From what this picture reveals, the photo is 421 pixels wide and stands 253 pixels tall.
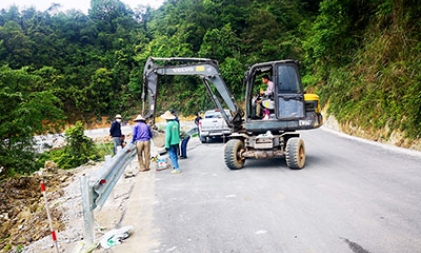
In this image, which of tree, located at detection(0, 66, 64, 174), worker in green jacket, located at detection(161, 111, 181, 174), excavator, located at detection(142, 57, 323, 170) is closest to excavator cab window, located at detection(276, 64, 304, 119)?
excavator, located at detection(142, 57, 323, 170)

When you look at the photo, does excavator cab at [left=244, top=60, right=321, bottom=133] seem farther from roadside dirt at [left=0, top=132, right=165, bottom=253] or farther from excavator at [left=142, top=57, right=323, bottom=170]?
roadside dirt at [left=0, top=132, right=165, bottom=253]

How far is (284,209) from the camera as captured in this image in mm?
5699

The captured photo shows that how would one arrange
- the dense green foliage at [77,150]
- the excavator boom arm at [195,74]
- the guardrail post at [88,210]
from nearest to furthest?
the guardrail post at [88,210] → the excavator boom arm at [195,74] → the dense green foliage at [77,150]

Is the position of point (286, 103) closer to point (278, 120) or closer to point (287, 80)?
point (278, 120)

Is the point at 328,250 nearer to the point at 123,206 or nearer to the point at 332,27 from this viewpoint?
the point at 123,206

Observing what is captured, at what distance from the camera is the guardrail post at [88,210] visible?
15.5 ft

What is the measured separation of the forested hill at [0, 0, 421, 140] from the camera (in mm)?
14859

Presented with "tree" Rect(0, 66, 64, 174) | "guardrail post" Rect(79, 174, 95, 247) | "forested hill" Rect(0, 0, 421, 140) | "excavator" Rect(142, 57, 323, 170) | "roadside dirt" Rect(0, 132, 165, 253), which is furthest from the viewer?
"tree" Rect(0, 66, 64, 174)

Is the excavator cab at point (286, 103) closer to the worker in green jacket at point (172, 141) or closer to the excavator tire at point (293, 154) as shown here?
the excavator tire at point (293, 154)

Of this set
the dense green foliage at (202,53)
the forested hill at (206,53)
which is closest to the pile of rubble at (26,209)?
the dense green foliage at (202,53)

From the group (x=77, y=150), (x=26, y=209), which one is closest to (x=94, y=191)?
(x=26, y=209)

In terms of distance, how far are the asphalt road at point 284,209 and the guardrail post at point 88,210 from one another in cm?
43

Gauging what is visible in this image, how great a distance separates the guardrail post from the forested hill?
6.80 meters

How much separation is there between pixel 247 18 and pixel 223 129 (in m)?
36.6
